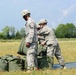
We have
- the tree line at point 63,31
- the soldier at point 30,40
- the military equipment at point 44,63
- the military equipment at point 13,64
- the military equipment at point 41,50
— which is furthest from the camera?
the tree line at point 63,31

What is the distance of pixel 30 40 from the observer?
1017cm

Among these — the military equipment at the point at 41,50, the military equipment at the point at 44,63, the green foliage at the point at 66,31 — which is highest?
the green foliage at the point at 66,31

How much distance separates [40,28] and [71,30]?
152 metres

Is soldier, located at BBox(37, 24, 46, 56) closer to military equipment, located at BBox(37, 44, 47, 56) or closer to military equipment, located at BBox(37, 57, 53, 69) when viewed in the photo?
military equipment, located at BBox(37, 44, 47, 56)

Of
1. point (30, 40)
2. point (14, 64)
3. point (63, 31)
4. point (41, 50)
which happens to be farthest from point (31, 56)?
point (63, 31)

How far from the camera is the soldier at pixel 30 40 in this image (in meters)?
10.2

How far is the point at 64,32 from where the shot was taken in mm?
155375

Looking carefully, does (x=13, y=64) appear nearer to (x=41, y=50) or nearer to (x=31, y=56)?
(x=31, y=56)

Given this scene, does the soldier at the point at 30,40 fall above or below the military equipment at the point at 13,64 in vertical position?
above

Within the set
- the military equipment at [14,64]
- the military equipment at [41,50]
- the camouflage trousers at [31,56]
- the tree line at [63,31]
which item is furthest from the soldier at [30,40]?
the tree line at [63,31]

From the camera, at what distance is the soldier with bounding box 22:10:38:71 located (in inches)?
401

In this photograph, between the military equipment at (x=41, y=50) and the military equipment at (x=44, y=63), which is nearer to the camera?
the military equipment at (x=44, y=63)

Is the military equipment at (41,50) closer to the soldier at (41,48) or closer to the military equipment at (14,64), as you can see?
the soldier at (41,48)

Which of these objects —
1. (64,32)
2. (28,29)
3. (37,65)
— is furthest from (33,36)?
(64,32)
